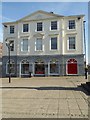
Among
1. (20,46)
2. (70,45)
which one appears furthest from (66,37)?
(20,46)

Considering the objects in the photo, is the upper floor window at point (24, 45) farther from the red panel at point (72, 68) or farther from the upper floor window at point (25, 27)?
the red panel at point (72, 68)

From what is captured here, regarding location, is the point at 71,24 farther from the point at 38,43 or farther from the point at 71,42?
the point at 38,43

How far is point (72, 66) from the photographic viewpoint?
115 ft

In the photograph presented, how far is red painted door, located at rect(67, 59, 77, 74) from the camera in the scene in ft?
114

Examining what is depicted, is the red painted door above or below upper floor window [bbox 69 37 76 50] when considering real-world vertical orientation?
below

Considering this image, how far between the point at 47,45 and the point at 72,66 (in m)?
5.57

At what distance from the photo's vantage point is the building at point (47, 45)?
3500 centimetres

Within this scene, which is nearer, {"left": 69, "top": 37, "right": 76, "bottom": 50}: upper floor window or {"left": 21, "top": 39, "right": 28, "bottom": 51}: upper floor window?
{"left": 69, "top": 37, "right": 76, "bottom": 50}: upper floor window

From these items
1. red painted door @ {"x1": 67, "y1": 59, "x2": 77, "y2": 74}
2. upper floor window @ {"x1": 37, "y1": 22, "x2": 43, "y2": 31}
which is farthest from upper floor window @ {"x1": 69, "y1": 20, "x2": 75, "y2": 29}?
red painted door @ {"x1": 67, "y1": 59, "x2": 77, "y2": 74}

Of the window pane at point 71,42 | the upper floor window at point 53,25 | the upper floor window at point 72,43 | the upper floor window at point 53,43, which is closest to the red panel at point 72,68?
the upper floor window at point 72,43

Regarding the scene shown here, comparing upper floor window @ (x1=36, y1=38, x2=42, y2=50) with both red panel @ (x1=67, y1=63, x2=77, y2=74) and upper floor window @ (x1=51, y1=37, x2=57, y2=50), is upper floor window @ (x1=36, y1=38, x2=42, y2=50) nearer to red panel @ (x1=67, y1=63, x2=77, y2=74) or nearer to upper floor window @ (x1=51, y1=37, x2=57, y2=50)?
upper floor window @ (x1=51, y1=37, x2=57, y2=50)

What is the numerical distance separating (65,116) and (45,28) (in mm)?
30103

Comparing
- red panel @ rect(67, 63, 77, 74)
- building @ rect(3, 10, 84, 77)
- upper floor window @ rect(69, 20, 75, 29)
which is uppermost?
upper floor window @ rect(69, 20, 75, 29)

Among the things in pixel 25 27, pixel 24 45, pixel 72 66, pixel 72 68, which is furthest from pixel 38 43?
pixel 72 68
